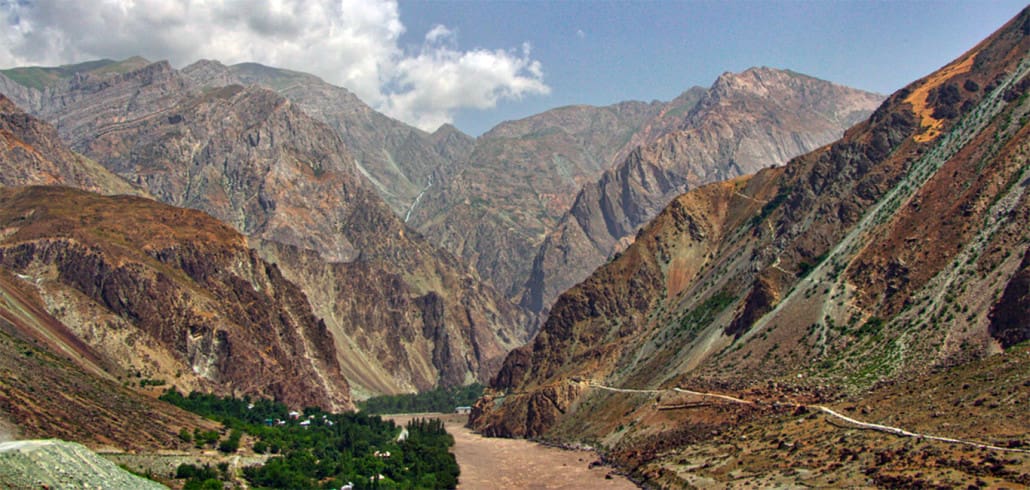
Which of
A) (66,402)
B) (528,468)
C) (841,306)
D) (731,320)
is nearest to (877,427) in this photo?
(841,306)

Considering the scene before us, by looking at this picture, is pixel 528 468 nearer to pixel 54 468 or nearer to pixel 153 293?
pixel 54 468

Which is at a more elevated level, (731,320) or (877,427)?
(731,320)

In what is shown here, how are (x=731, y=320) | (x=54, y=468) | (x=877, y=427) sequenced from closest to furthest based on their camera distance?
1. (x=54, y=468)
2. (x=877, y=427)
3. (x=731, y=320)

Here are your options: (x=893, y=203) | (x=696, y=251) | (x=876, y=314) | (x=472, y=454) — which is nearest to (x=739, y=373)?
(x=876, y=314)

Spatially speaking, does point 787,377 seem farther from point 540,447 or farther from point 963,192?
point 540,447

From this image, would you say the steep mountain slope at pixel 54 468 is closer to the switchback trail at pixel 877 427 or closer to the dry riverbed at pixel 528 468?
the switchback trail at pixel 877 427

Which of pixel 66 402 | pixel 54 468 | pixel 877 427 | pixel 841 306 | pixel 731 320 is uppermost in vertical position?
pixel 66 402
